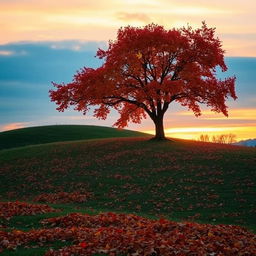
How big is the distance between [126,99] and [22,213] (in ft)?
105

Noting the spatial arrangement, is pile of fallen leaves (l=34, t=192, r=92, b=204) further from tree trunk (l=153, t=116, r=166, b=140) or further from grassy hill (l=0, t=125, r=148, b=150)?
grassy hill (l=0, t=125, r=148, b=150)

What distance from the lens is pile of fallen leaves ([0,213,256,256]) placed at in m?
14.6

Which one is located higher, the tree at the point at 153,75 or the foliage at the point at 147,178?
the tree at the point at 153,75

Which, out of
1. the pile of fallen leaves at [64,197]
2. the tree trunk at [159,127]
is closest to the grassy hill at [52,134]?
the tree trunk at [159,127]

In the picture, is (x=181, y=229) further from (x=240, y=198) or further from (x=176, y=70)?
(x=176, y=70)

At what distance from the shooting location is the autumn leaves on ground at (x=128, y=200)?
15.7 meters

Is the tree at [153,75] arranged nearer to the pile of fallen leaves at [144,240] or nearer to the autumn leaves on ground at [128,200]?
the autumn leaves on ground at [128,200]

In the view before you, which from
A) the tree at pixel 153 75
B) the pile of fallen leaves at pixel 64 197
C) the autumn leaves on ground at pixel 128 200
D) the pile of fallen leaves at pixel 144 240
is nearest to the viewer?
the pile of fallen leaves at pixel 144 240

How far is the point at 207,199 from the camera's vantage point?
102ft

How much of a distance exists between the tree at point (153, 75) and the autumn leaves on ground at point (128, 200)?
5553 millimetres

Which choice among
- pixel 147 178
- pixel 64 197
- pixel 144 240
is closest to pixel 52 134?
pixel 147 178

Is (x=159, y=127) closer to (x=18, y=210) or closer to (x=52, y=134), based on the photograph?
(x=18, y=210)

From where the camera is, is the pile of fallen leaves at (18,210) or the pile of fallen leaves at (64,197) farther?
the pile of fallen leaves at (64,197)

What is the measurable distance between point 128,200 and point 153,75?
2519 cm
